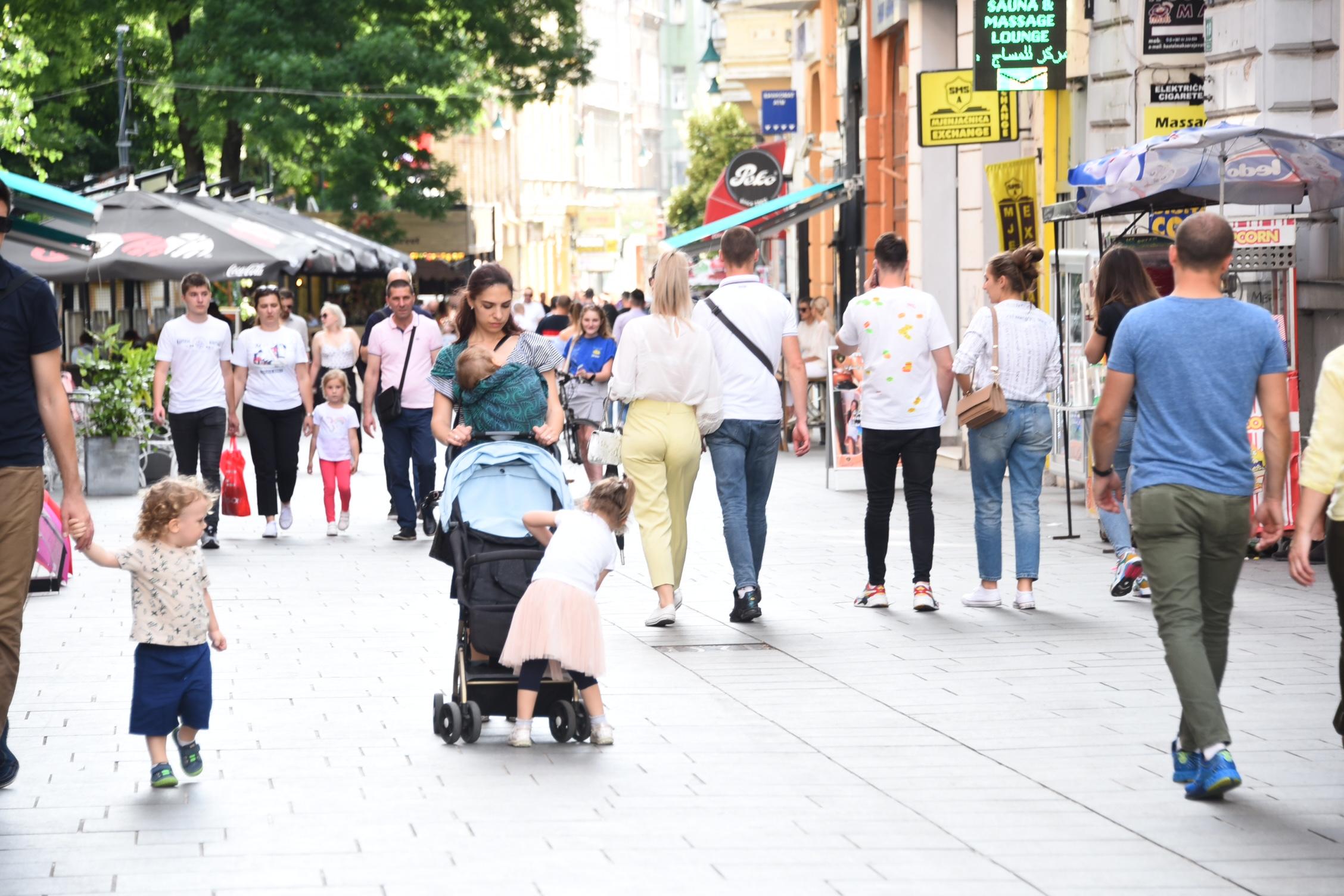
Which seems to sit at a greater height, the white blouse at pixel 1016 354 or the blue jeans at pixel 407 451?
the white blouse at pixel 1016 354

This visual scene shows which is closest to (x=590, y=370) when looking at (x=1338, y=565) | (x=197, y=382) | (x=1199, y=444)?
(x=197, y=382)

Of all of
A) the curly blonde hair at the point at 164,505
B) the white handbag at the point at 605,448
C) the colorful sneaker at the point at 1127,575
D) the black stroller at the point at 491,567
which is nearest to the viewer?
the curly blonde hair at the point at 164,505

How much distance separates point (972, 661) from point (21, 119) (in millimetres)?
27816

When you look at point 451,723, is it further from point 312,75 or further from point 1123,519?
point 312,75

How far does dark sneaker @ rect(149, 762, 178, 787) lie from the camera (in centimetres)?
681

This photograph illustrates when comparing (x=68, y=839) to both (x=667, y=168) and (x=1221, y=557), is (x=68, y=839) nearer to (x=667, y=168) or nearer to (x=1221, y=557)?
(x=1221, y=557)

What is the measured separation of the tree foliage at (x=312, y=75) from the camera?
3431cm

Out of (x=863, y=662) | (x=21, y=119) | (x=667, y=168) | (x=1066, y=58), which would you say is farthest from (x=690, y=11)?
(x=863, y=662)

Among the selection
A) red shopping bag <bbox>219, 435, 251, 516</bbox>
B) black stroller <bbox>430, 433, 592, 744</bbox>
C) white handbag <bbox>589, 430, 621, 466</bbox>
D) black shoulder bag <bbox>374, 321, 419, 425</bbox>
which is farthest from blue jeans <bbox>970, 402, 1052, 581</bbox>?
red shopping bag <bbox>219, 435, 251, 516</bbox>

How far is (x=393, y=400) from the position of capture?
49.4 ft

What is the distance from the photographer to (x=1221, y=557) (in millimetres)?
6629

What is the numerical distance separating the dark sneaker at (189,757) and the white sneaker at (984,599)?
5.08m

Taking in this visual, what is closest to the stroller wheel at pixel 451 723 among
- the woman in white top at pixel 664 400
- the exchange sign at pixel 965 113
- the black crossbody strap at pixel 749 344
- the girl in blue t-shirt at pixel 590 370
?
the woman in white top at pixel 664 400

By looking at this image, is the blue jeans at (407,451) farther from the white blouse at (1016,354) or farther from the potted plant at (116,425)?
the white blouse at (1016,354)
